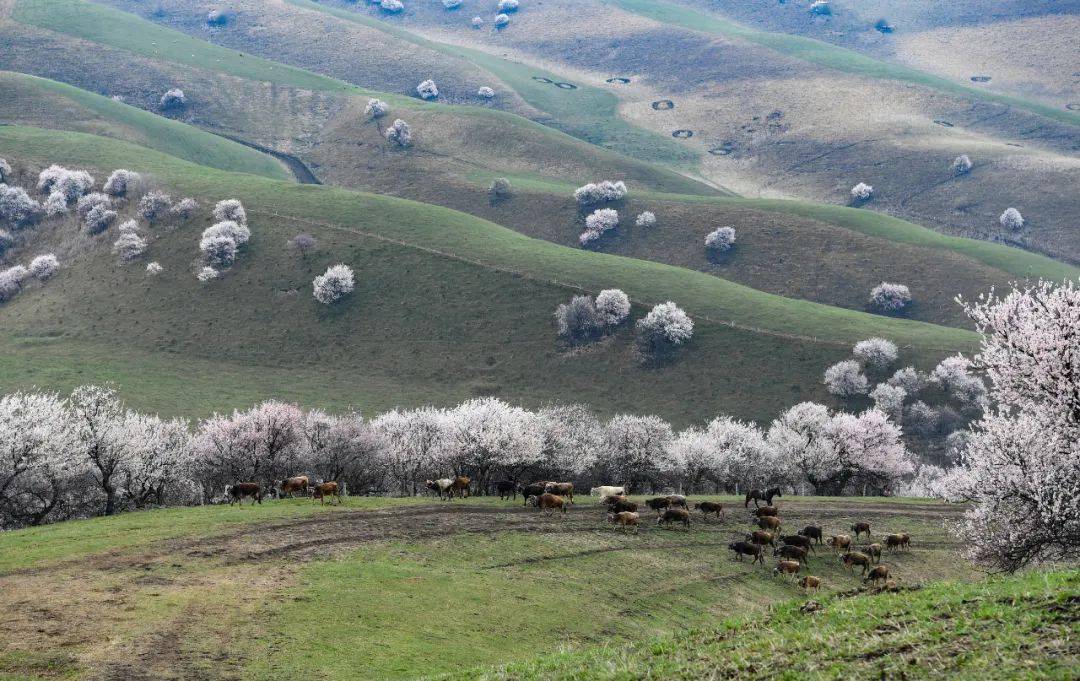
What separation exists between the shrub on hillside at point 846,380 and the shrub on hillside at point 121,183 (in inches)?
5062

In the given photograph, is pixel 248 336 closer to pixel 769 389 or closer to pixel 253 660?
pixel 769 389

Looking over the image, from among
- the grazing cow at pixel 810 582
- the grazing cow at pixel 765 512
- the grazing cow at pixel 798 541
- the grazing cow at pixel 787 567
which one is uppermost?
the grazing cow at pixel 765 512

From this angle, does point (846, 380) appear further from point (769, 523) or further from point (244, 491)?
point (244, 491)

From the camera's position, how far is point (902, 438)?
10888cm

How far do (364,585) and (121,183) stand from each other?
14548 centimetres

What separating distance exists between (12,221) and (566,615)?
15603cm

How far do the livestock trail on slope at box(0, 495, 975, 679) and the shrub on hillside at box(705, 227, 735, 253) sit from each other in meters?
118

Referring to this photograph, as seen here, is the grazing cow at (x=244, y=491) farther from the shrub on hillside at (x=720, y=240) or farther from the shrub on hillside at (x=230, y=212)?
the shrub on hillside at (x=720, y=240)

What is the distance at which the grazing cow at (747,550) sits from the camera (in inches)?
2106

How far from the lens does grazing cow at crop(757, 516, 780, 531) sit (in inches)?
2346

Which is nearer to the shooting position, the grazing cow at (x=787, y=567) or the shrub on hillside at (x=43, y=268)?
the grazing cow at (x=787, y=567)

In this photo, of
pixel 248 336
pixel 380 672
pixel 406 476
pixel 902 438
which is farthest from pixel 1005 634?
pixel 248 336

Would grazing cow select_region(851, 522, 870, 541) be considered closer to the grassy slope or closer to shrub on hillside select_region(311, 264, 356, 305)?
the grassy slope

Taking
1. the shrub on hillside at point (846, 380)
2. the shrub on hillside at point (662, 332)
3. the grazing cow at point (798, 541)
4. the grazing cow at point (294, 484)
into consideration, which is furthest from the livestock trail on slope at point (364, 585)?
the shrub on hillside at point (662, 332)
